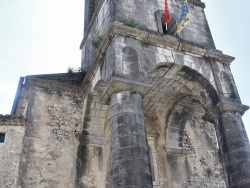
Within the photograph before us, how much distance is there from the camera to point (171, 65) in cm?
866

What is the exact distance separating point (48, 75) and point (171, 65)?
409 cm

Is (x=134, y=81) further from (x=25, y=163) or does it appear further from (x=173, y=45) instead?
(x=25, y=163)

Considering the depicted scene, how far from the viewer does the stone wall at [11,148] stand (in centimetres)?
809

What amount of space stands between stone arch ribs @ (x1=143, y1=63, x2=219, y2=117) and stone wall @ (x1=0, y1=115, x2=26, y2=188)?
12.4 ft

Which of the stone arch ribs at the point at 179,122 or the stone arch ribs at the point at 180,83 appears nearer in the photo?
the stone arch ribs at the point at 180,83

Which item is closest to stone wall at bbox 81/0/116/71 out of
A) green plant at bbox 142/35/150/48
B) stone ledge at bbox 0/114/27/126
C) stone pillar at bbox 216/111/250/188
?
green plant at bbox 142/35/150/48

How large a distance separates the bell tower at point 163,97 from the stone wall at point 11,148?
1898 mm

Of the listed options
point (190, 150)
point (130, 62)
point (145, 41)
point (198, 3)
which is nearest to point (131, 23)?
point (145, 41)

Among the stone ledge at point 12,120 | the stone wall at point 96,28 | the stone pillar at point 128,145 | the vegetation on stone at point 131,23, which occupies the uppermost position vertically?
the stone wall at point 96,28

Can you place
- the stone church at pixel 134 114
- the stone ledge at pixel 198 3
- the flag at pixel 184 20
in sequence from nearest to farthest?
the stone church at pixel 134 114 → the flag at pixel 184 20 → the stone ledge at pixel 198 3

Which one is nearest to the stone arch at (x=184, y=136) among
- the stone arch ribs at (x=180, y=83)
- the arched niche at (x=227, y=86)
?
the stone arch ribs at (x=180, y=83)

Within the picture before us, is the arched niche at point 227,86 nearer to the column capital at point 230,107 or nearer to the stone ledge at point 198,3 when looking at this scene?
the column capital at point 230,107

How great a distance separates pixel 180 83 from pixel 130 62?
7.42 ft

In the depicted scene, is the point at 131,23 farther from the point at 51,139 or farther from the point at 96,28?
the point at 51,139
